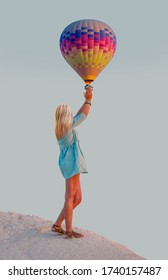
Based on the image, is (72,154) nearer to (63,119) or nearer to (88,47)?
(63,119)

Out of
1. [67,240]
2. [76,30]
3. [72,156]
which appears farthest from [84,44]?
[67,240]

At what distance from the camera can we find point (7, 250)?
14.5 m

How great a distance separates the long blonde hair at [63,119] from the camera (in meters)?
14.1

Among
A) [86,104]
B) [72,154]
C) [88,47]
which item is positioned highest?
[88,47]

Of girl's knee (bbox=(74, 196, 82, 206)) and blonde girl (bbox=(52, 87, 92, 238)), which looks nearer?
blonde girl (bbox=(52, 87, 92, 238))

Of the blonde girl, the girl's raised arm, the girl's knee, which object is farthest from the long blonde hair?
the girl's knee

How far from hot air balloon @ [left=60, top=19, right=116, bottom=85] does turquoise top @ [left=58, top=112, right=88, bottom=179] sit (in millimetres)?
2345

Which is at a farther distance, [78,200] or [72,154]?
[78,200]

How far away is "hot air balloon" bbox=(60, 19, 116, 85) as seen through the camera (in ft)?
52.2

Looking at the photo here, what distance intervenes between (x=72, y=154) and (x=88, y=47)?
11.2ft

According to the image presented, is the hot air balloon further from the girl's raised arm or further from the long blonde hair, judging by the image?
the long blonde hair

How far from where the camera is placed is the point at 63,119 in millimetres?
14117

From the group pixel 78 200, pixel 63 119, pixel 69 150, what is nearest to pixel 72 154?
pixel 69 150
